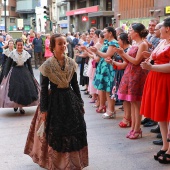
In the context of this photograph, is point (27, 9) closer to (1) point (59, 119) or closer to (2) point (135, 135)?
(2) point (135, 135)

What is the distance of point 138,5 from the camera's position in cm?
3253

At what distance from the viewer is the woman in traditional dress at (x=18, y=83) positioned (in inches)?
294

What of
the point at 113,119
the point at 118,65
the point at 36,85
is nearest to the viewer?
the point at 118,65

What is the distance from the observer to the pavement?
470cm

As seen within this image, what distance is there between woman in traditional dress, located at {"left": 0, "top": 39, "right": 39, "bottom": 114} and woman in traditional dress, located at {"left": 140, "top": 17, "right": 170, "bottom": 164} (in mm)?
3451

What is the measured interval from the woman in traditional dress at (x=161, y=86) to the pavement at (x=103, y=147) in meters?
0.40

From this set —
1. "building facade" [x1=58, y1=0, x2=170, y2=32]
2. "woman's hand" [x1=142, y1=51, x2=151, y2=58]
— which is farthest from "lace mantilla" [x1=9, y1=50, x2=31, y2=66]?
"building facade" [x1=58, y1=0, x2=170, y2=32]

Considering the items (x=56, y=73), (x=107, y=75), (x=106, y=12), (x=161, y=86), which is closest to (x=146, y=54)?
(x=161, y=86)

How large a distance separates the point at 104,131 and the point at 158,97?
2025 millimetres

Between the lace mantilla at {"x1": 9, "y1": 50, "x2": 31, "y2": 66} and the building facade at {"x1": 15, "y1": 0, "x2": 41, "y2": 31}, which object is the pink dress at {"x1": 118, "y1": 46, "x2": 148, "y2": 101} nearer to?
the lace mantilla at {"x1": 9, "y1": 50, "x2": 31, "y2": 66}

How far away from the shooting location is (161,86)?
14.8 feet

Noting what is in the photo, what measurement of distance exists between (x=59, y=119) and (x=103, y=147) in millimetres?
1490

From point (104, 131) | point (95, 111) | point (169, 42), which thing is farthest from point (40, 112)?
point (95, 111)

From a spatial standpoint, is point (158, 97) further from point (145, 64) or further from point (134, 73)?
point (134, 73)
